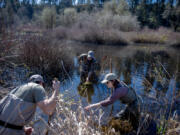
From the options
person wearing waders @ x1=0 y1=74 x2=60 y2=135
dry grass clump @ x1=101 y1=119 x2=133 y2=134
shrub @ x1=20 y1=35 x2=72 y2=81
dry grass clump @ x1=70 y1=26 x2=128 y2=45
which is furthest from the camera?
dry grass clump @ x1=70 y1=26 x2=128 y2=45

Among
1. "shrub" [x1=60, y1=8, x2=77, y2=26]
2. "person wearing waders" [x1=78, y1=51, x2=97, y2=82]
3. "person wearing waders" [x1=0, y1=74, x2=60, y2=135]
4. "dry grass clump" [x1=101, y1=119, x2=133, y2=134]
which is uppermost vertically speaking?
"shrub" [x1=60, y1=8, x2=77, y2=26]

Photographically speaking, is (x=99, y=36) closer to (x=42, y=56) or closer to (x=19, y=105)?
(x=42, y=56)

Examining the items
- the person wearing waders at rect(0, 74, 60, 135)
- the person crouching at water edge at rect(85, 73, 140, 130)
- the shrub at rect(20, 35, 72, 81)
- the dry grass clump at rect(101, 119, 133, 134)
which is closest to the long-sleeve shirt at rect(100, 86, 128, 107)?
the person crouching at water edge at rect(85, 73, 140, 130)

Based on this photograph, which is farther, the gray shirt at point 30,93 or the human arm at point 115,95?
the human arm at point 115,95

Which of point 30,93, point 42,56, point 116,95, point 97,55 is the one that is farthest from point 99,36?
point 30,93

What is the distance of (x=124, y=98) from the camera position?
13.4ft

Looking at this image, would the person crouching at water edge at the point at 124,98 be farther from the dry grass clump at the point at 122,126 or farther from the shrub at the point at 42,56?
the shrub at the point at 42,56

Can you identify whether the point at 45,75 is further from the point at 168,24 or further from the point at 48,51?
the point at 168,24

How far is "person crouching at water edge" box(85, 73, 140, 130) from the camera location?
3.82 meters

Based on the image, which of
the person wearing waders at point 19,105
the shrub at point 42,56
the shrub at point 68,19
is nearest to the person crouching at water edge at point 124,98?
the person wearing waders at point 19,105

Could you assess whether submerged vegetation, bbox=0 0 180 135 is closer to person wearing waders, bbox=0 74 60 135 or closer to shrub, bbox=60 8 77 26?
shrub, bbox=60 8 77 26

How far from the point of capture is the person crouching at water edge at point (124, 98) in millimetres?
3820

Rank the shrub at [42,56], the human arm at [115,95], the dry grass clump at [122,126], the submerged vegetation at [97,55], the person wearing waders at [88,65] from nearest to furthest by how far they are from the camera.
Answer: the submerged vegetation at [97,55], the human arm at [115,95], the dry grass clump at [122,126], the person wearing waders at [88,65], the shrub at [42,56]

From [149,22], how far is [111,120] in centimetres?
4235
